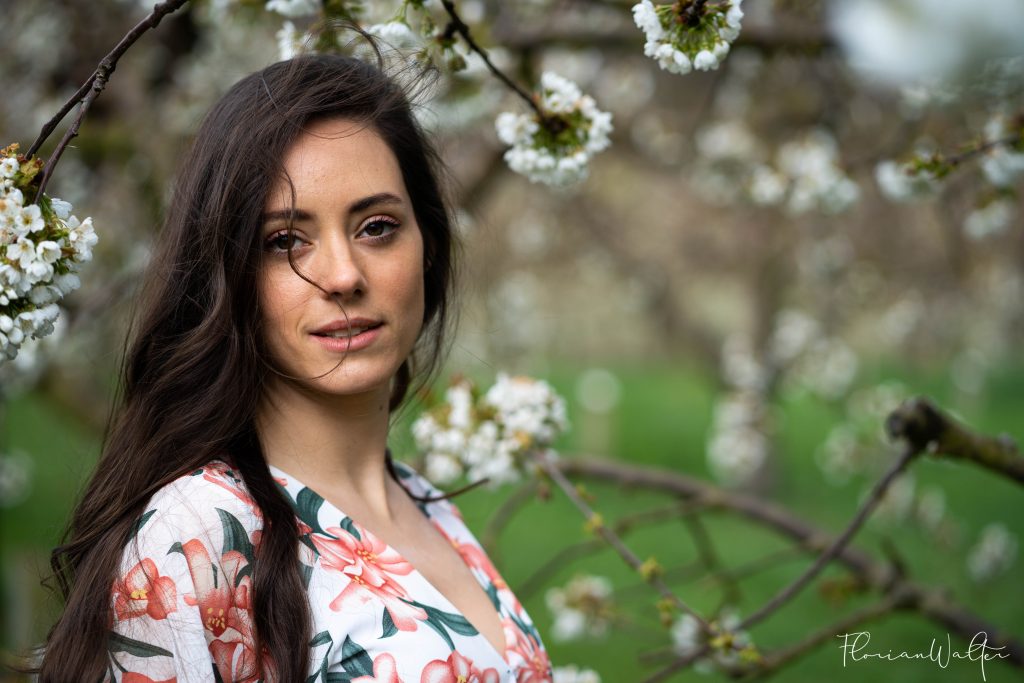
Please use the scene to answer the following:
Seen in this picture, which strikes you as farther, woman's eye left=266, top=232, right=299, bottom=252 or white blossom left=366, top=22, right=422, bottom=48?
white blossom left=366, top=22, right=422, bottom=48

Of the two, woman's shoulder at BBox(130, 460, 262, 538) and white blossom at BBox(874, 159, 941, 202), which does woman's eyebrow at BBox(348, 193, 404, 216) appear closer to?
woman's shoulder at BBox(130, 460, 262, 538)

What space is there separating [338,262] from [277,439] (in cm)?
31

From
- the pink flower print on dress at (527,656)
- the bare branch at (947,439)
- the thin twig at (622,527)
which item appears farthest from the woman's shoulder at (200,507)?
the thin twig at (622,527)

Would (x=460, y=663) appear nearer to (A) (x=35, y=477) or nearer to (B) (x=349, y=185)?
(B) (x=349, y=185)

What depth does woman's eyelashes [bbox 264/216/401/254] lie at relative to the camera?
144 cm

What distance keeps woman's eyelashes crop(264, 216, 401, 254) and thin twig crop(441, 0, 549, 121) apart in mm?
284

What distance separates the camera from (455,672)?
1.36 meters

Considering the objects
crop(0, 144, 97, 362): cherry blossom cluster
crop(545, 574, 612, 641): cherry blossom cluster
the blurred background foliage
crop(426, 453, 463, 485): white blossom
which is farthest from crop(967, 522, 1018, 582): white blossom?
crop(0, 144, 97, 362): cherry blossom cluster

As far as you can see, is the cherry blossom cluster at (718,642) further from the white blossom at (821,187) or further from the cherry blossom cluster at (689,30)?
the white blossom at (821,187)

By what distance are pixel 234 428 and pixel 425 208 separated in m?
0.54

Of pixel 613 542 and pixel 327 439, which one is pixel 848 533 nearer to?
pixel 613 542

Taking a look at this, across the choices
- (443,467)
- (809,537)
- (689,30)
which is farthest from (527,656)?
(809,537)

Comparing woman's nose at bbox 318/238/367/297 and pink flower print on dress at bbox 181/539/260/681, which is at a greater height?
woman's nose at bbox 318/238/367/297

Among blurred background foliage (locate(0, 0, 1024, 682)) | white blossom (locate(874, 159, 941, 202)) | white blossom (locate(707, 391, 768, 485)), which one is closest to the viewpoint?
white blossom (locate(874, 159, 941, 202))
